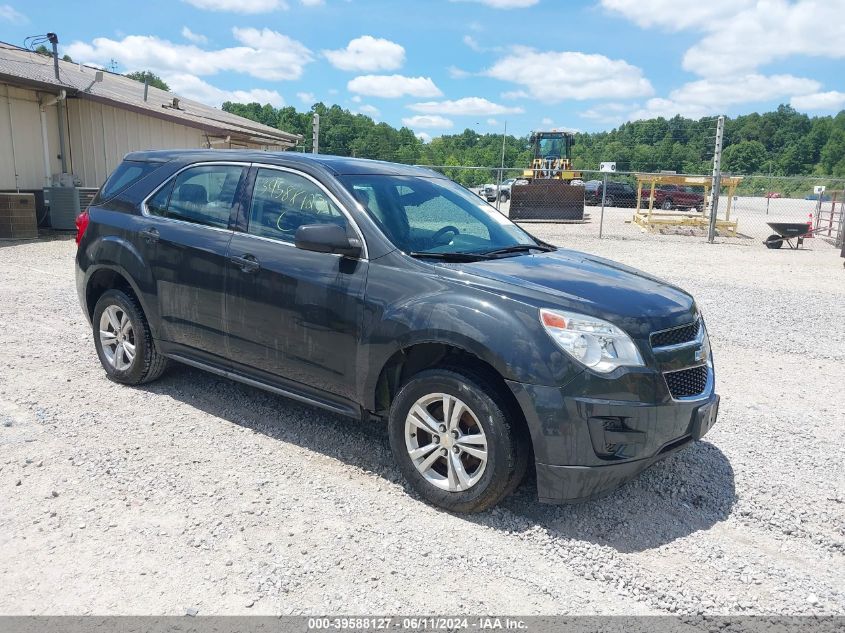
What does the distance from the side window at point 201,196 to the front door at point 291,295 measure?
229mm

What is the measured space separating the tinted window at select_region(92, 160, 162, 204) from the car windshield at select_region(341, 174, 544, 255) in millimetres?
1951

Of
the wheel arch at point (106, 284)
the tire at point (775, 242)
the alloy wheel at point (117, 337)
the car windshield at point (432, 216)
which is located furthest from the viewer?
the tire at point (775, 242)

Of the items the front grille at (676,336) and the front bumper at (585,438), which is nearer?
the front bumper at (585,438)

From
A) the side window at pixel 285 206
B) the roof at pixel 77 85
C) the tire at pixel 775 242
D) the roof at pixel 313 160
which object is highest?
the roof at pixel 77 85

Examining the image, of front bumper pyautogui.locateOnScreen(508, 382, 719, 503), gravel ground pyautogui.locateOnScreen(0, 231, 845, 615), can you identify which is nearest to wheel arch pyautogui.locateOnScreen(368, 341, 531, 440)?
front bumper pyautogui.locateOnScreen(508, 382, 719, 503)

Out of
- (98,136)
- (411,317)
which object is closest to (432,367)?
(411,317)

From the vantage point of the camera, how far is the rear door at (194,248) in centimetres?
438

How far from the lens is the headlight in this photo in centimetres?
314

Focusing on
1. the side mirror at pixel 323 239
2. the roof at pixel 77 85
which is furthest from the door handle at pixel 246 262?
the roof at pixel 77 85

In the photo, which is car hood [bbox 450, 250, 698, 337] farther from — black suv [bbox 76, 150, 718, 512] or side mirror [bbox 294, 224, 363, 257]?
side mirror [bbox 294, 224, 363, 257]

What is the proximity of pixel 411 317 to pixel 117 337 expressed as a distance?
2917 millimetres

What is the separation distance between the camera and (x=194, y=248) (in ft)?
14.6

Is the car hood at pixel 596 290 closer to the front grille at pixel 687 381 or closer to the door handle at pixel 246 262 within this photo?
the front grille at pixel 687 381

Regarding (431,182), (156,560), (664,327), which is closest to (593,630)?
(664,327)
